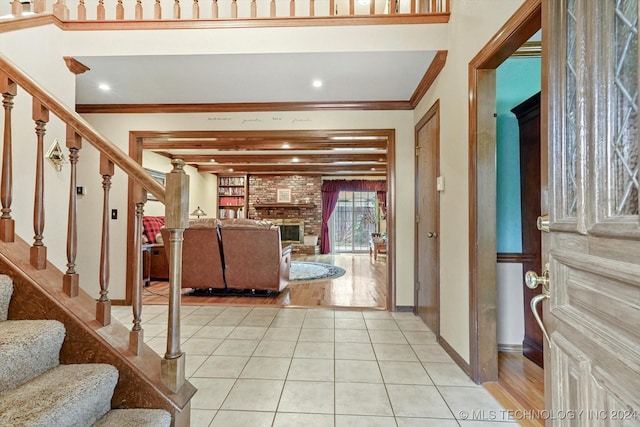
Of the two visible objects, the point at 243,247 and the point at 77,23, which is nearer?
the point at 77,23

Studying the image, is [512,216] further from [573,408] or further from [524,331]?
[573,408]

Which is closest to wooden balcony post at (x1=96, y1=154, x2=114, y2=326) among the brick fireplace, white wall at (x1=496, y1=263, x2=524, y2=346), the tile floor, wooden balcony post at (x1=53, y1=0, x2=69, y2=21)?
the tile floor

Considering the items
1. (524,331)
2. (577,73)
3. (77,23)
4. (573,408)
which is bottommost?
(524,331)

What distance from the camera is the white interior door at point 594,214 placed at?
1.88 feet

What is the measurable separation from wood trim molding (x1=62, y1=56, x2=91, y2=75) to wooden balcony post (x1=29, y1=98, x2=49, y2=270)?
1.76m

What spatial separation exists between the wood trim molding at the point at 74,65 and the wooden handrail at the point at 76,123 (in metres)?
1.64

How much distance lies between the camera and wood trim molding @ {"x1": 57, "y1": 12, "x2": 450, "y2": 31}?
7.73 feet

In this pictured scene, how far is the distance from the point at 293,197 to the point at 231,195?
1932mm

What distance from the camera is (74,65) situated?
2535 millimetres

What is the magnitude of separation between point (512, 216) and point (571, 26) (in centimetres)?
181

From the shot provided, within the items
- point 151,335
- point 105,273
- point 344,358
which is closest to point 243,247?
point 151,335

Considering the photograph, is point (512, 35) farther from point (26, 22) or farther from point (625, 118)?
point (26, 22)

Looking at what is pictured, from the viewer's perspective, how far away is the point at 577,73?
2.31 ft

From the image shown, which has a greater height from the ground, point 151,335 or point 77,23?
point 77,23
